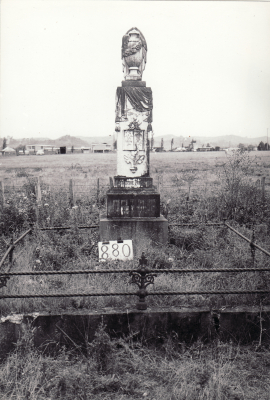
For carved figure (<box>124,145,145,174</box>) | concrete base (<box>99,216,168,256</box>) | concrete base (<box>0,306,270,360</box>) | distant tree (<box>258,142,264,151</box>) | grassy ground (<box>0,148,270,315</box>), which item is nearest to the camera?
concrete base (<box>0,306,270,360</box>)

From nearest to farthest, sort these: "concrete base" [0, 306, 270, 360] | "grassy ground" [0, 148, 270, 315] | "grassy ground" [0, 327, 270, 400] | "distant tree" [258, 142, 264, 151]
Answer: "grassy ground" [0, 327, 270, 400] < "concrete base" [0, 306, 270, 360] < "grassy ground" [0, 148, 270, 315] < "distant tree" [258, 142, 264, 151]

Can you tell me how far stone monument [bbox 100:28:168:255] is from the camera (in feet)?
17.5

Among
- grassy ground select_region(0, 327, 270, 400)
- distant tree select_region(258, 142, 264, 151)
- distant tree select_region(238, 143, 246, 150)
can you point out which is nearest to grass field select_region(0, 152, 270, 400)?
grassy ground select_region(0, 327, 270, 400)

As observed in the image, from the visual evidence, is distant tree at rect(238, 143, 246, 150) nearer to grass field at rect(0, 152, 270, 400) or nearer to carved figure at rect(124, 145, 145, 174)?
grass field at rect(0, 152, 270, 400)

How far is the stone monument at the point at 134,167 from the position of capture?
5324 millimetres

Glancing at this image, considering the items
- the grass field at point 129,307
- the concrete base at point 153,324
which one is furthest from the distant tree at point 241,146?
the concrete base at point 153,324

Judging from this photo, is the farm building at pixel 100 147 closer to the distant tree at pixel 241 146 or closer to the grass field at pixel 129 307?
the distant tree at pixel 241 146

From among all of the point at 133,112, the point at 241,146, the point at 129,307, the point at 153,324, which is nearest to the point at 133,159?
the point at 133,112

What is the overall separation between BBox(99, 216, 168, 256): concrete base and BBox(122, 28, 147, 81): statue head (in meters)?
2.45

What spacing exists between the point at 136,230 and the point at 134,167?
110cm

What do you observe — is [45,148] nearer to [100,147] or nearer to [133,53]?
[100,147]

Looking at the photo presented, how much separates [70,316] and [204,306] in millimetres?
A: 1331

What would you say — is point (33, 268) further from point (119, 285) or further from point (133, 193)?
point (133, 193)

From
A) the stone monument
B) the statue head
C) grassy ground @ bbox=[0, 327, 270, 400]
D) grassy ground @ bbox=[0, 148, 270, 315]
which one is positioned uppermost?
the statue head
